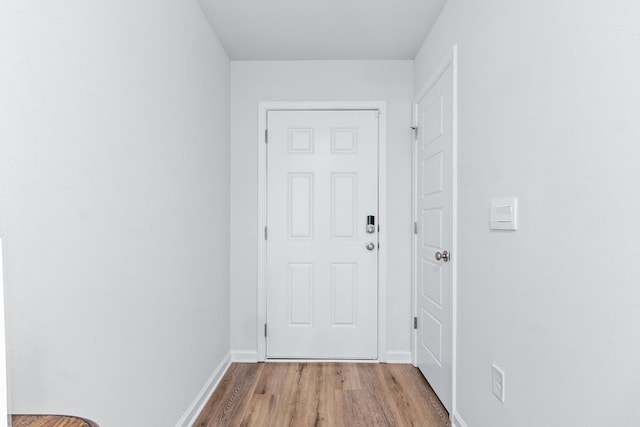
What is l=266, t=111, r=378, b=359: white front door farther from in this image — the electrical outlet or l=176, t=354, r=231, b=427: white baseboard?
the electrical outlet

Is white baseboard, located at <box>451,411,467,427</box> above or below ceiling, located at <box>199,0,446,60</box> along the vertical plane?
below

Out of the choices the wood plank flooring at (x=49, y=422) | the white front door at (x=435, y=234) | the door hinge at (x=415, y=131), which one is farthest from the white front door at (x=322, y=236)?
the wood plank flooring at (x=49, y=422)

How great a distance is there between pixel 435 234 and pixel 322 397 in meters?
1.27

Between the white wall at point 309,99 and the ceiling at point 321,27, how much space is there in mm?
102

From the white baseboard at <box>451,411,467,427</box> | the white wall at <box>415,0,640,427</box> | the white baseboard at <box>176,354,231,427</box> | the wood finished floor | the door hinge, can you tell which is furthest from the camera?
the door hinge

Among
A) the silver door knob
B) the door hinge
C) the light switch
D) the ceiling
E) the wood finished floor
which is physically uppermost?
the ceiling

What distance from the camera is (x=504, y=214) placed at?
156cm

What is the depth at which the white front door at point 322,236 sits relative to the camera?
318 cm

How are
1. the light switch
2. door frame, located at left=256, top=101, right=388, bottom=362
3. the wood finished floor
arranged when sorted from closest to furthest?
the light switch, the wood finished floor, door frame, located at left=256, top=101, right=388, bottom=362

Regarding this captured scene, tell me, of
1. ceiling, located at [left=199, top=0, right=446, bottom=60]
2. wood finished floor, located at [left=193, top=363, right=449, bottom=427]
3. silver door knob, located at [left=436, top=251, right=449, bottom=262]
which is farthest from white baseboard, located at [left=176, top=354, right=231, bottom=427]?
ceiling, located at [left=199, top=0, right=446, bottom=60]

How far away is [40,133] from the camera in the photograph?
104 cm

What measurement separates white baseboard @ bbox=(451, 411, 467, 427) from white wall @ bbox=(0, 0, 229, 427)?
4.78 ft

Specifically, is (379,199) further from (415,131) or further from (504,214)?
(504,214)

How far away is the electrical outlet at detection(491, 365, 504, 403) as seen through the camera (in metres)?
1.58
